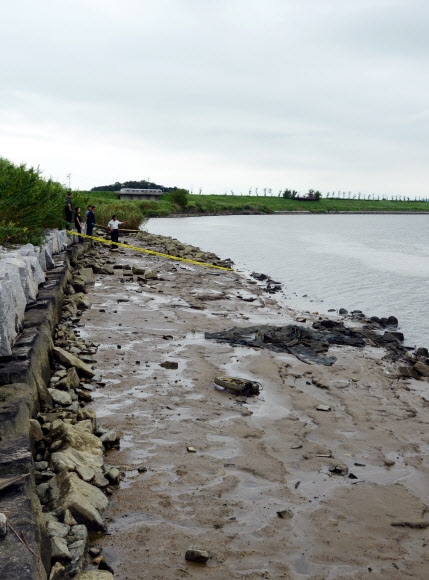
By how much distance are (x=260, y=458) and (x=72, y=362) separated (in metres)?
3.58

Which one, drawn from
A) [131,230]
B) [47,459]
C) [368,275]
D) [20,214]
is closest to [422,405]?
[47,459]

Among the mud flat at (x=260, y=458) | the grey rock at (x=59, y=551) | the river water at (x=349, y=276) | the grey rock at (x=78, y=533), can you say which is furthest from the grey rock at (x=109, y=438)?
the river water at (x=349, y=276)

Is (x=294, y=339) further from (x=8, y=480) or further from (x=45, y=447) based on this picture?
(x=8, y=480)

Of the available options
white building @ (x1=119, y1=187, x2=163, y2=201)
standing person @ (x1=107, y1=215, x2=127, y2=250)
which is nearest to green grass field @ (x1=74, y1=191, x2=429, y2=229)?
white building @ (x1=119, y1=187, x2=163, y2=201)

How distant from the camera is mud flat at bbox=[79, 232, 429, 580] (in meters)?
4.96

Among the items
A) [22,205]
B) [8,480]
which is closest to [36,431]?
[8,480]

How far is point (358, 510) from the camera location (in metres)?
5.82

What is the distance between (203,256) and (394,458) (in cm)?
2407

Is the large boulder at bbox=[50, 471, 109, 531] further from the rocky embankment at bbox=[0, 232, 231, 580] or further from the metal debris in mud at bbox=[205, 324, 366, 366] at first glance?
the metal debris in mud at bbox=[205, 324, 366, 366]

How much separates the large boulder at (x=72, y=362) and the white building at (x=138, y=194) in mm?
93986

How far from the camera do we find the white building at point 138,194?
10075cm

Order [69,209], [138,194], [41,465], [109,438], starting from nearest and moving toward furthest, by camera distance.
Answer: [41,465], [109,438], [69,209], [138,194]

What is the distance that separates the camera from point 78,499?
16.3ft

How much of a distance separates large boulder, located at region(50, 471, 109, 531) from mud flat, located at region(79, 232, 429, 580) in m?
0.15
